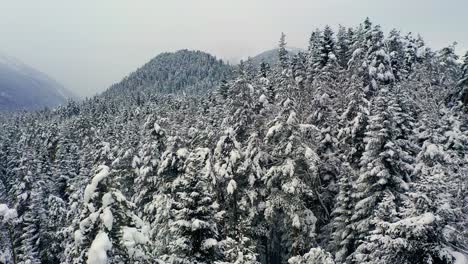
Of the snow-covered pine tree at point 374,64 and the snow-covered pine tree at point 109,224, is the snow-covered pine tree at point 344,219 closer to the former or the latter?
the snow-covered pine tree at point 109,224

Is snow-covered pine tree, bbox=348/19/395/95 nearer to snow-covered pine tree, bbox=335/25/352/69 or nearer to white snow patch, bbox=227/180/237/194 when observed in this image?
snow-covered pine tree, bbox=335/25/352/69

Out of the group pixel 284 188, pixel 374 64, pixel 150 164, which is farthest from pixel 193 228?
pixel 374 64

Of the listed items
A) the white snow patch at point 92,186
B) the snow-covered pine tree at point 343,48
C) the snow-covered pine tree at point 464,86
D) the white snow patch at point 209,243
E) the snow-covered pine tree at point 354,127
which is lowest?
the white snow patch at point 209,243

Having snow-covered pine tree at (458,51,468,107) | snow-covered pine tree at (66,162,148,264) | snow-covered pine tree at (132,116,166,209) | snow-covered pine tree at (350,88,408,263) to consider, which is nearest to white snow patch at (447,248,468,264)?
snow-covered pine tree at (350,88,408,263)

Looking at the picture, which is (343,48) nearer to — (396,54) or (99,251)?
(396,54)

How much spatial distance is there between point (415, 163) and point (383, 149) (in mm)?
2805

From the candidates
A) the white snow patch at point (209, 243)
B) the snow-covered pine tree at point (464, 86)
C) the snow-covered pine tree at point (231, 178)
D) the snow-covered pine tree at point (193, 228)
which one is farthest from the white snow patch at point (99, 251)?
the snow-covered pine tree at point (464, 86)

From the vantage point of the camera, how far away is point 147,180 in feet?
94.5

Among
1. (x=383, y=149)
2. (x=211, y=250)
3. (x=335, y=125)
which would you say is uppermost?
(x=335, y=125)

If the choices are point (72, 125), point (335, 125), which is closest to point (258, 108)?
point (335, 125)

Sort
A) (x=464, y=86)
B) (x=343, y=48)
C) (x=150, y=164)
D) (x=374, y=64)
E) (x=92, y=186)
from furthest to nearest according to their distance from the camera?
(x=343, y=48), (x=374, y=64), (x=464, y=86), (x=150, y=164), (x=92, y=186)

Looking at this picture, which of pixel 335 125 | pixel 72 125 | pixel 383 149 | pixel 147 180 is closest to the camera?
pixel 383 149

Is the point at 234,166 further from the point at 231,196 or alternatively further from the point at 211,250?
the point at 211,250

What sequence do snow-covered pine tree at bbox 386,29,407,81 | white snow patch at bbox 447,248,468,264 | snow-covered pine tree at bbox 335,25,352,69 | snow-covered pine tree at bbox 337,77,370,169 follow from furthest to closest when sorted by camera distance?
snow-covered pine tree at bbox 335,25,352,69
snow-covered pine tree at bbox 386,29,407,81
snow-covered pine tree at bbox 337,77,370,169
white snow patch at bbox 447,248,468,264
